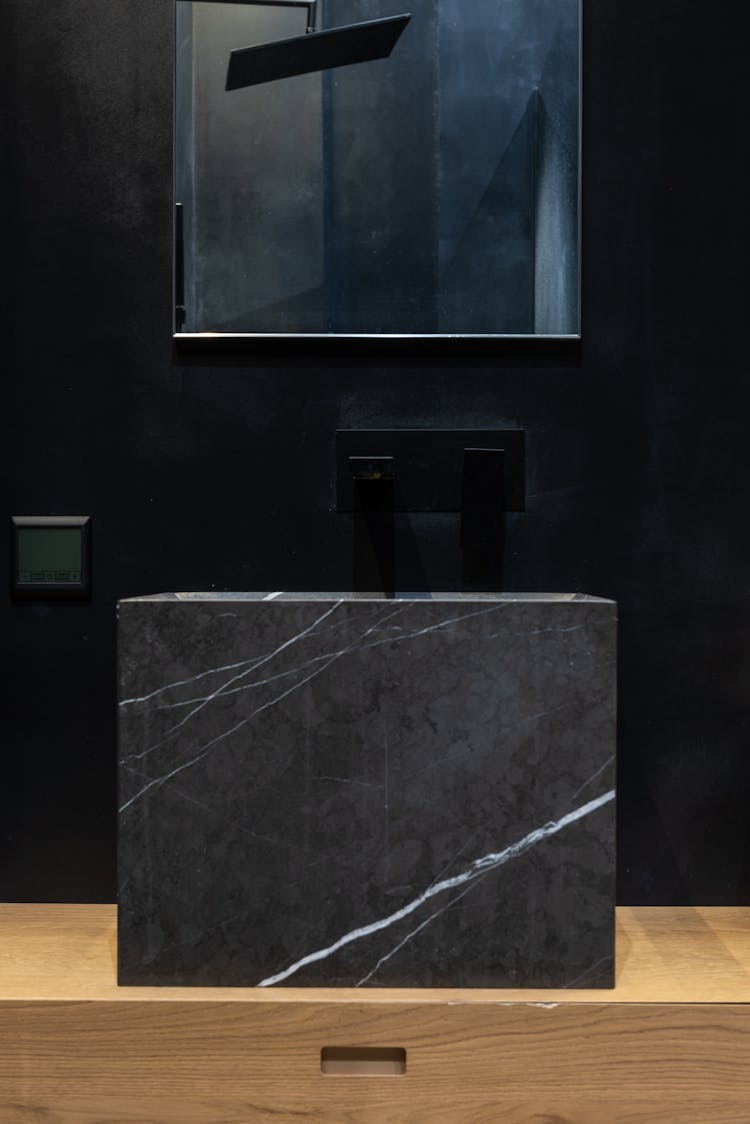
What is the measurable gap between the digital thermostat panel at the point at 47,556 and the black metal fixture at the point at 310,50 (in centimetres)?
68

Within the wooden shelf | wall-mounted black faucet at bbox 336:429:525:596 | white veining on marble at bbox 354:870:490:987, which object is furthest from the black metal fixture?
the wooden shelf

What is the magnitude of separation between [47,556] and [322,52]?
2.71ft

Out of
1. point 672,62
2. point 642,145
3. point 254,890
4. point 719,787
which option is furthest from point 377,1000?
point 672,62

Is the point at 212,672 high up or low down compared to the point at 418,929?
up

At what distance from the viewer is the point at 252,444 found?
136 centimetres

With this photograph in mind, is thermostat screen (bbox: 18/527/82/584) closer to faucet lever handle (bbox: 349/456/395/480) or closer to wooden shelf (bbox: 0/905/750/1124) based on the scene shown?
faucet lever handle (bbox: 349/456/395/480)

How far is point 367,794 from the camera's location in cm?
103

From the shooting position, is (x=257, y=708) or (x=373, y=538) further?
(x=373, y=538)

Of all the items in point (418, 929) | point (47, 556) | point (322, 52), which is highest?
point (322, 52)

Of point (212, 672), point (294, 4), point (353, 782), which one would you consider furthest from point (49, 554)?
point (294, 4)

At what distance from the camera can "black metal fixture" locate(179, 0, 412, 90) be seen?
1329 millimetres

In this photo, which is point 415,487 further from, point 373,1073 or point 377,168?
point 373,1073

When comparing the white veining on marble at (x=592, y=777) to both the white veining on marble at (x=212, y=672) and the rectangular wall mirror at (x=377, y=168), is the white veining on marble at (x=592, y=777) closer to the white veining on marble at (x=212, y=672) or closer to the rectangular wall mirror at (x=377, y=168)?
the white veining on marble at (x=212, y=672)

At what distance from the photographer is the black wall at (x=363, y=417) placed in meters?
1.35
